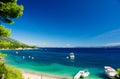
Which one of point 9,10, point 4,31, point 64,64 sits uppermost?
point 9,10

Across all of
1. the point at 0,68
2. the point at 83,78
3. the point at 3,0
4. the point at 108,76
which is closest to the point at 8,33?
the point at 3,0

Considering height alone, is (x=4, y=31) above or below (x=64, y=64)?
above

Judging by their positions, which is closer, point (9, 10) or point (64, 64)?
point (9, 10)

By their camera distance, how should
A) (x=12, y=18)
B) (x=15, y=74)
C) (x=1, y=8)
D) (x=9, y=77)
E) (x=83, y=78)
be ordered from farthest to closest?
(x=83, y=78), (x=15, y=74), (x=9, y=77), (x=12, y=18), (x=1, y=8)

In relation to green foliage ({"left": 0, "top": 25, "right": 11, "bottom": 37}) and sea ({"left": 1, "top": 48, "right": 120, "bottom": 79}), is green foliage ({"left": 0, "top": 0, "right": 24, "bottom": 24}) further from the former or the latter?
sea ({"left": 1, "top": 48, "right": 120, "bottom": 79})

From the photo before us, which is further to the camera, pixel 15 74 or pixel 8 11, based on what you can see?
pixel 15 74

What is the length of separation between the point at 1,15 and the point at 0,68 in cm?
618

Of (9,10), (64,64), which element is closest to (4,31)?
(9,10)

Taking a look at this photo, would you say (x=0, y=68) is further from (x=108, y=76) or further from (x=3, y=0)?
(x=108, y=76)

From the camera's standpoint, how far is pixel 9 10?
1445 centimetres

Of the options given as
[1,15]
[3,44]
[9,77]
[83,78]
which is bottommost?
[83,78]

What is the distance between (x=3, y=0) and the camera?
1512cm

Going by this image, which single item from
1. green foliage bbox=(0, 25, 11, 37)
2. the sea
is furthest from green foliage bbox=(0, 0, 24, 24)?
the sea

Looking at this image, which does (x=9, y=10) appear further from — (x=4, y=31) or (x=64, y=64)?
(x=64, y=64)
